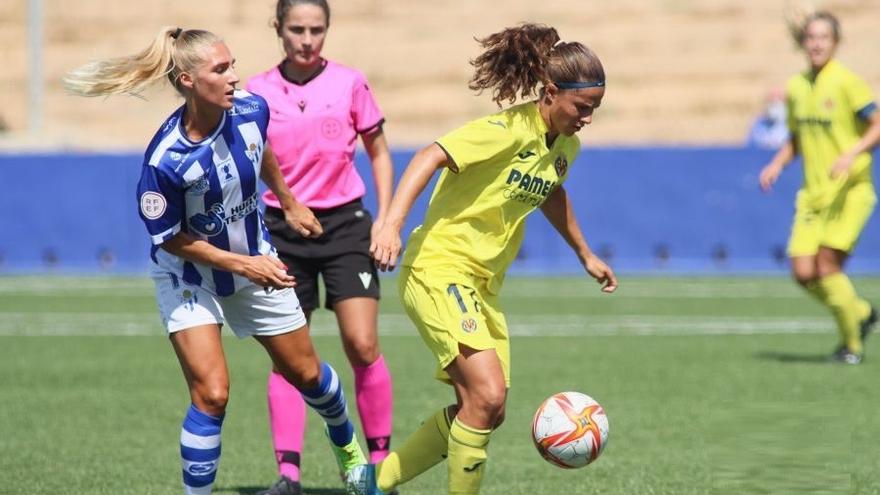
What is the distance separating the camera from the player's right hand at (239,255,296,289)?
6324 millimetres

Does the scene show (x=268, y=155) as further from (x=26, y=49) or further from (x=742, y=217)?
(x=26, y=49)

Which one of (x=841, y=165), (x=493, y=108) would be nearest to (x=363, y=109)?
(x=841, y=165)

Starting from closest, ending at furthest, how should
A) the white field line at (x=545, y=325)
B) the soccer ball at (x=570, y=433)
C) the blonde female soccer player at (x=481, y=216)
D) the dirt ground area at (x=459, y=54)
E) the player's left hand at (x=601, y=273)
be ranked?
the blonde female soccer player at (x=481, y=216) < the soccer ball at (x=570, y=433) < the player's left hand at (x=601, y=273) < the white field line at (x=545, y=325) < the dirt ground area at (x=459, y=54)

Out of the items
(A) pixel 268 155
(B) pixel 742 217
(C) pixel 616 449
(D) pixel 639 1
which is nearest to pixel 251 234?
(A) pixel 268 155

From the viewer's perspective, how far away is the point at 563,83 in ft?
21.6

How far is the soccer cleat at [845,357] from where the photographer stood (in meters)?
11.9

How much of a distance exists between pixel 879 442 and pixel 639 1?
3407 centimetres

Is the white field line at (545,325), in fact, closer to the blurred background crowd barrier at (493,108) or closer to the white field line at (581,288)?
the white field line at (581,288)

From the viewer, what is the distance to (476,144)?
6543 millimetres

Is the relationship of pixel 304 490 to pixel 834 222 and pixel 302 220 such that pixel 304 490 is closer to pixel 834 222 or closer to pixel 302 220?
pixel 302 220

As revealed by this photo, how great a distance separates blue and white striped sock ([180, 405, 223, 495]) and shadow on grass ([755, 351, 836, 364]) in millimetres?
6745

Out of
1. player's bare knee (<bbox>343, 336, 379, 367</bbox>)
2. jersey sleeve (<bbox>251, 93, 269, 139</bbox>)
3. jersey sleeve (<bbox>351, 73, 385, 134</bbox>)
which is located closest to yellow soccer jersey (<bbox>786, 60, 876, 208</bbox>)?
jersey sleeve (<bbox>351, 73, 385, 134</bbox>)

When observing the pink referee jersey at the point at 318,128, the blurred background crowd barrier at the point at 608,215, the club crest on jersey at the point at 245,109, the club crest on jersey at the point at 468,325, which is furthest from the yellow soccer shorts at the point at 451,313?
the blurred background crowd barrier at the point at 608,215

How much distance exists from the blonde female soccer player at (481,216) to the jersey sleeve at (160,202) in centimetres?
85
